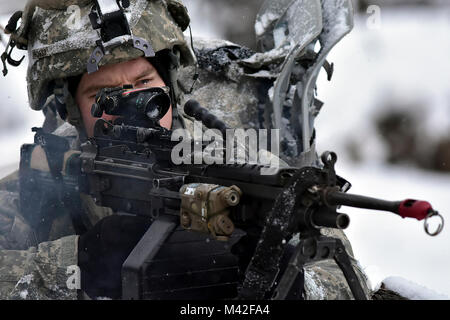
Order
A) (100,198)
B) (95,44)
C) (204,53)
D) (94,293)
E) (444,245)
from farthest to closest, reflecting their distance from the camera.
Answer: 1. (204,53)
2. (444,245)
3. (95,44)
4. (100,198)
5. (94,293)

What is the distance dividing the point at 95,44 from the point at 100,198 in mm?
970

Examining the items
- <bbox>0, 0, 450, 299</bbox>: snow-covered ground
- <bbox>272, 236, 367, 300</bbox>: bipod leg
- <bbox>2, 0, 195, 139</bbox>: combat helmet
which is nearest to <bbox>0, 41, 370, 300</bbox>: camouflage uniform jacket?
<bbox>2, 0, 195, 139</bbox>: combat helmet

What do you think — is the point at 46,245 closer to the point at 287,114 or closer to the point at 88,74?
the point at 88,74

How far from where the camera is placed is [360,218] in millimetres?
5707

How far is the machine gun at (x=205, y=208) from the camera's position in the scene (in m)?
2.06

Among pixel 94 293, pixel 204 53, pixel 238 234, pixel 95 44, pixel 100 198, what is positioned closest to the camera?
pixel 238 234

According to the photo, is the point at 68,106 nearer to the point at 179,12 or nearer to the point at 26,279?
the point at 179,12

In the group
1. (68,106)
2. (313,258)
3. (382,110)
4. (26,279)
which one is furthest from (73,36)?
Answer: (382,110)

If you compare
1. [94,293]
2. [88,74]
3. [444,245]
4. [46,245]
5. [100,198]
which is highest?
[88,74]

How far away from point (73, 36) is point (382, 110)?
3.55 metres

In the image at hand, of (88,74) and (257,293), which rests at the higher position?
(88,74)

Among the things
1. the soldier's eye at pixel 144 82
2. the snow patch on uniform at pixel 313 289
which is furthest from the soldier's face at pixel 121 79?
the snow patch on uniform at pixel 313 289

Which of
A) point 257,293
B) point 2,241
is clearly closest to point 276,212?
point 257,293

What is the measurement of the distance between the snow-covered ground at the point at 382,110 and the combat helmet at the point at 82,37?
144 cm
